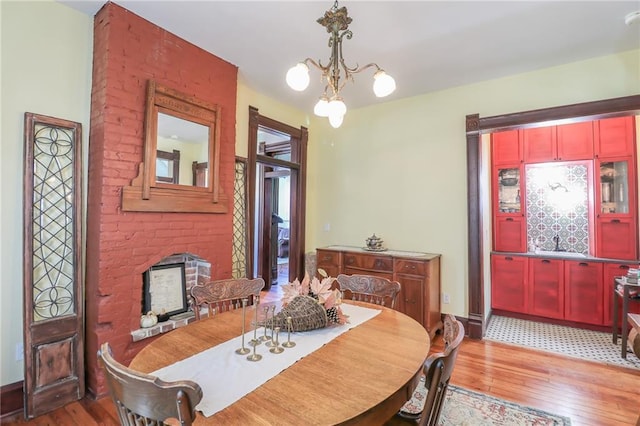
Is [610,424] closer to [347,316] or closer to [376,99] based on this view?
[347,316]

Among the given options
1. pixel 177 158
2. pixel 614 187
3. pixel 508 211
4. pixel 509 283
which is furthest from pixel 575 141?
pixel 177 158

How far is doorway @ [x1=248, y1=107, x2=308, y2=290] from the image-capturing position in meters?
3.72

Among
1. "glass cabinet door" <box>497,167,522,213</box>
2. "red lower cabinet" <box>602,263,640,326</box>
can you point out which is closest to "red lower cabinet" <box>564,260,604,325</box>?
"red lower cabinet" <box>602,263,640,326</box>

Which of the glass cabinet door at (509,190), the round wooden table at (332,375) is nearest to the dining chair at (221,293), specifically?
the round wooden table at (332,375)

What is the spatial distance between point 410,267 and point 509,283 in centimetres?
174

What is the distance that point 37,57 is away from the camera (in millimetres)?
2160

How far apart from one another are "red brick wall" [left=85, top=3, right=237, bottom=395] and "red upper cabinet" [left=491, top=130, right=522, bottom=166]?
13.6 ft

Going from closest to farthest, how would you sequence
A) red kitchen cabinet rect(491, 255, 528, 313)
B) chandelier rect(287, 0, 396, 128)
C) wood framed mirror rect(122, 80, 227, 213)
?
chandelier rect(287, 0, 396, 128) < wood framed mirror rect(122, 80, 227, 213) < red kitchen cabinet rect(491, 255, 528, 313)

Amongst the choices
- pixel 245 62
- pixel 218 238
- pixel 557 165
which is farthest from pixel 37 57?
pixel 557 165

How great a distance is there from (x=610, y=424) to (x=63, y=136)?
4.21 meters

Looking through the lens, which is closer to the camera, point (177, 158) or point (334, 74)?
point (334, 74)

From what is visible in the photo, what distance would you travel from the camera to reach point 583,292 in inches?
145

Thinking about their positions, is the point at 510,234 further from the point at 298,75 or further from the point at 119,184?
the point at 119,184

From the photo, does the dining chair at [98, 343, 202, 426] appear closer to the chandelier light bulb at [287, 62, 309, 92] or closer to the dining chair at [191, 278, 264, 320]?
the dining chair at [191, 278, 264, 320]
